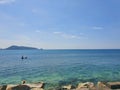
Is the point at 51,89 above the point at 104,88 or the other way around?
the other way around

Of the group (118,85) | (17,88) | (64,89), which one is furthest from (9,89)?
(118,85)

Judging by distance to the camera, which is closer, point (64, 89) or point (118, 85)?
point (118, 85)

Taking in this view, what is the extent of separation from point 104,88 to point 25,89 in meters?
7.23

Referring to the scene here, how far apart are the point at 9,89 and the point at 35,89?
263cm

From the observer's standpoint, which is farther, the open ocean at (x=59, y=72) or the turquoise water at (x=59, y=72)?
the turquoise water at (x=59, y=72)

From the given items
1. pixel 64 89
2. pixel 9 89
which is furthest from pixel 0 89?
pixel 64 89

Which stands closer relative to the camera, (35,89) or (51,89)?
(35,89)

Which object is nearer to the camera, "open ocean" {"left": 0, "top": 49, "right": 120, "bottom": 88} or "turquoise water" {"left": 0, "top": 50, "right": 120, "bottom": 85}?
"open ocean" {"left": 0, "top": 49, "right": 120, "bottom": 88}

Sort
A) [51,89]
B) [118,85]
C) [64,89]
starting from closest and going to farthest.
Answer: [118,85] < [64,89] < [51,89]

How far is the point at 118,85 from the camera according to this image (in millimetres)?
17797

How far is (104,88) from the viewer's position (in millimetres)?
15922

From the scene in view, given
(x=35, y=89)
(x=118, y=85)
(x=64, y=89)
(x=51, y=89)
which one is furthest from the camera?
A: (x=51, y=89)

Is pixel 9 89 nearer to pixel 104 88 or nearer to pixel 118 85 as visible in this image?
pixel 104 88

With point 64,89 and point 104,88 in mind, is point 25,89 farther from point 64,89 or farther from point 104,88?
point 104,88
